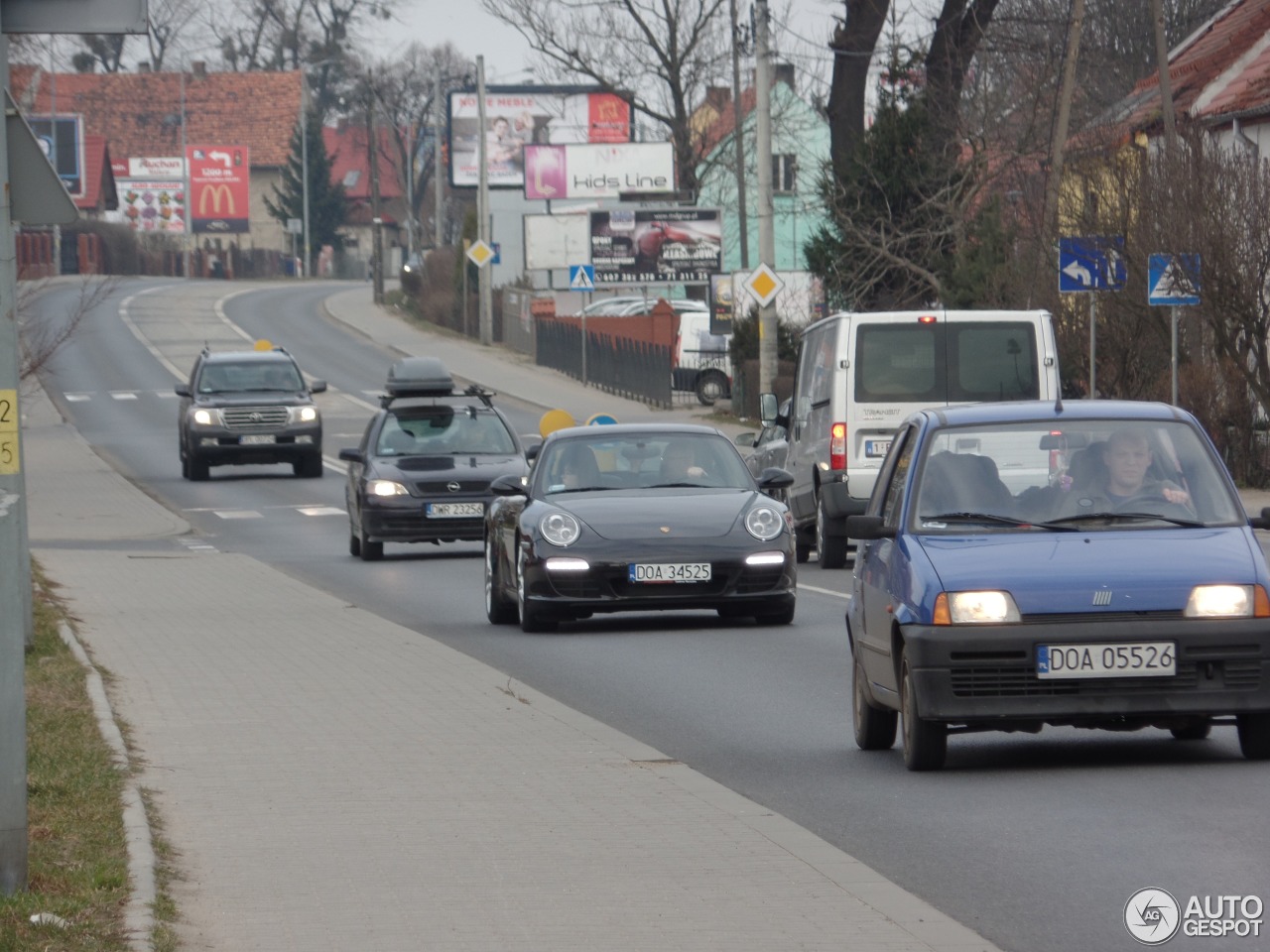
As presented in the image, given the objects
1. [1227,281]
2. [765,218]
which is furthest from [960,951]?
[765,218]

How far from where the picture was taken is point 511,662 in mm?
14531

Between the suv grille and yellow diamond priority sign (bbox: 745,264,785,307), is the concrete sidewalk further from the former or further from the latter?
the suv grille

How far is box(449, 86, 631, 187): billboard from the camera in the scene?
96375 millimetres

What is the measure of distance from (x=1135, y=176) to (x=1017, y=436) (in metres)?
19.4

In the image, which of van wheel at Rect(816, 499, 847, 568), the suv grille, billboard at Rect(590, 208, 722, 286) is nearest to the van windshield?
van wheel at Rect(816, 499, 847, 568)

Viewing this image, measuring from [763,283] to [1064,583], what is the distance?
27883 millimetres

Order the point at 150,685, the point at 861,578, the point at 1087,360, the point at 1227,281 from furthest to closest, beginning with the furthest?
the point at 1087,360 < the point at 1227,281 < the point at 150,685 < the point at 861,578

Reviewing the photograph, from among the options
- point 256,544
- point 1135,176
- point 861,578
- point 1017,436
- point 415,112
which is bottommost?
point 256,544

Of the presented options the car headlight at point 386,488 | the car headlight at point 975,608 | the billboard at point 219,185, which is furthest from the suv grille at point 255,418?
the billboard at point 219,185

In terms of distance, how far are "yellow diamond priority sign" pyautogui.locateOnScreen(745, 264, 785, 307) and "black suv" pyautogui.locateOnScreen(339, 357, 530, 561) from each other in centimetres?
1165

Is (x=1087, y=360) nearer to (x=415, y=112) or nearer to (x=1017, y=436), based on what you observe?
(x=1017, y=436)

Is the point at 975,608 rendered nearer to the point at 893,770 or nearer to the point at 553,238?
the point at 893,770

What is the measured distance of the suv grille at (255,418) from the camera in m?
38.2

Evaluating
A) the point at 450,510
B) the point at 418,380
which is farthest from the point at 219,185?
the point at 450,510
